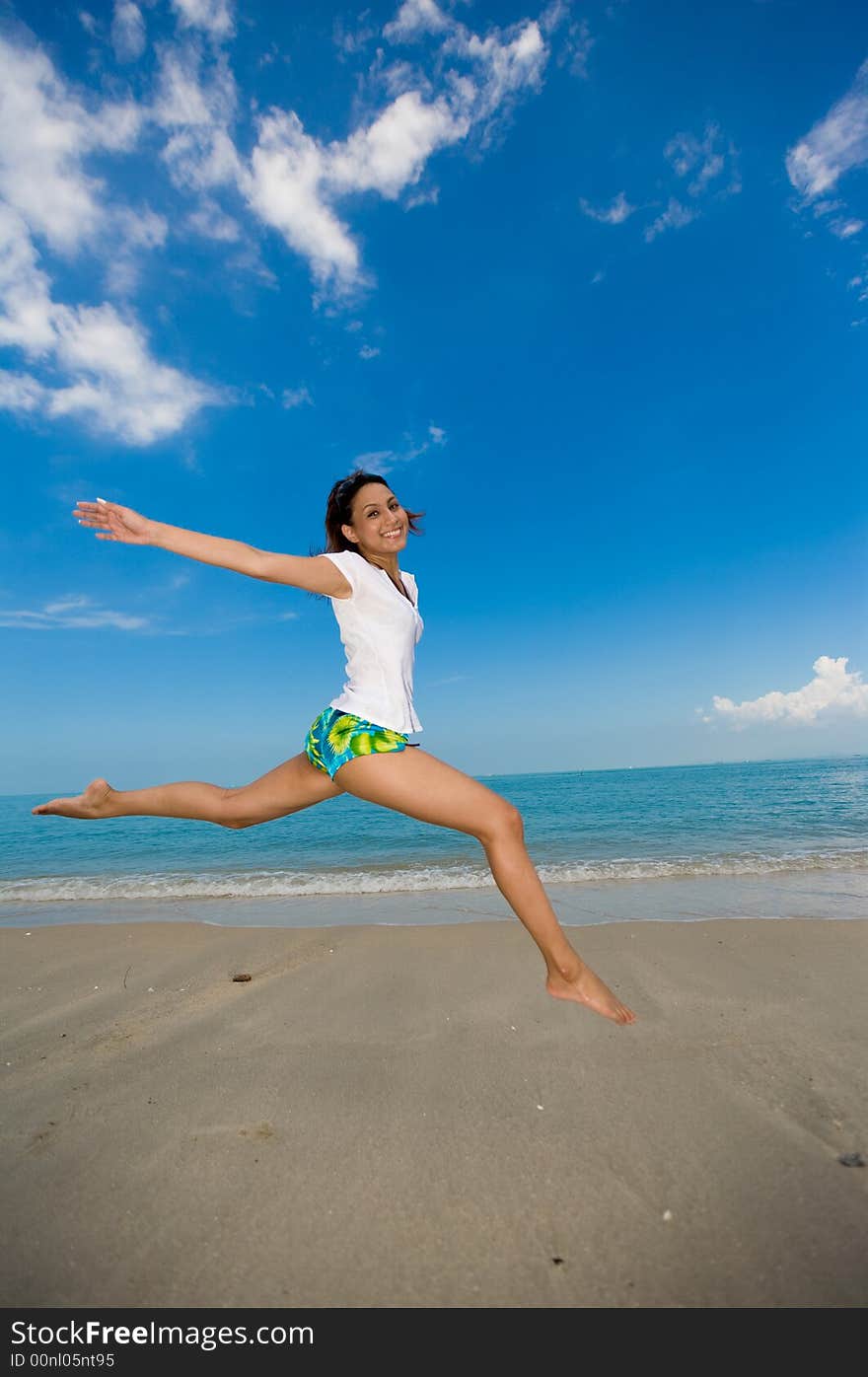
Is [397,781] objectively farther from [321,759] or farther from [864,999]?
[864,999]

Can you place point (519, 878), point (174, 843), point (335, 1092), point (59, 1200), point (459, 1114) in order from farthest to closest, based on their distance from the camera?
point (174, 843) < point (519, 878) < point (335, 1092) < point (459, 1114) < point (59, 1200)

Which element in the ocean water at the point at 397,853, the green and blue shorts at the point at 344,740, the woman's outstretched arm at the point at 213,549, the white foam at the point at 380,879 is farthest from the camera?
the ocean water at the point at 397,853

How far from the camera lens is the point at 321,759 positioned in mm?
2793

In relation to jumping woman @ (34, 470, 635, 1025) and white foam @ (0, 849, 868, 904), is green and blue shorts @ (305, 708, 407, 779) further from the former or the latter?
white foam @ (0, 849, 868, 904)

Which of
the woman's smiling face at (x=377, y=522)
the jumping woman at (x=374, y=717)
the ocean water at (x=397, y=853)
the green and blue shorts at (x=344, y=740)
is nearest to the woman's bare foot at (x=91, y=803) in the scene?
the jumping woman at (x=374, y=717)

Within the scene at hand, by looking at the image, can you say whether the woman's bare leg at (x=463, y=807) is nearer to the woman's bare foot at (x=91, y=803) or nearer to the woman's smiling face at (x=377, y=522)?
the woman's smiling face at (x=377, y=522)

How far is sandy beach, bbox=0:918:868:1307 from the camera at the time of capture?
1.61 m

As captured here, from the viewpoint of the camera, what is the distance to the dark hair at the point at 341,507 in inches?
123

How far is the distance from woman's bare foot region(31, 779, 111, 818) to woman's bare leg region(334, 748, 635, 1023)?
1459mm

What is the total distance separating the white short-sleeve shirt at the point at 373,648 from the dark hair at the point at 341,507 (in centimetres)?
38

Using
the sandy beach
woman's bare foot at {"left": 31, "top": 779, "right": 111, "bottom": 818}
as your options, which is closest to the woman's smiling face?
woman's bare foot at {"left": 31, "top": 779, "right": 111, "bottom": 818}

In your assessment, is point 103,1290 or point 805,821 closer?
point 103,1290
